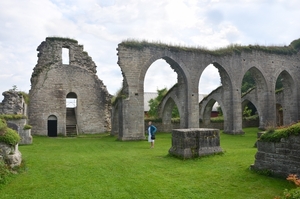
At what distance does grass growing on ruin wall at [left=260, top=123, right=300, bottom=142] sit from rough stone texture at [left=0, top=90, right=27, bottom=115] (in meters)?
15.6

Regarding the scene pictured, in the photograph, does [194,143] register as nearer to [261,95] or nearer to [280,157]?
[280,157]

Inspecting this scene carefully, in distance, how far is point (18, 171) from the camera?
7633mm

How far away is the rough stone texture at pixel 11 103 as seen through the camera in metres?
18.3

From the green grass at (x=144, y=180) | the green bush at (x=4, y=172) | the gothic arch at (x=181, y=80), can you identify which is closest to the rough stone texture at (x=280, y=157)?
the green grass at (x=144, y=180)

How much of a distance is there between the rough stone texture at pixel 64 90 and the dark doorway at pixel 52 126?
6.2 inches

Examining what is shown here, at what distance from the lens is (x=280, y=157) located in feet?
22.2

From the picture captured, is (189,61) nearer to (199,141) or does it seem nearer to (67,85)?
(67,85)

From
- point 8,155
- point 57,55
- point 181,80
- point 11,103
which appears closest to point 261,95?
point 181,80

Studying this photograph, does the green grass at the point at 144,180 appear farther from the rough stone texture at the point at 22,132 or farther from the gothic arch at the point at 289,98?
the gothic arch at the point at 289,98

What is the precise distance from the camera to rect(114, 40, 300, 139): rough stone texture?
60.2ft

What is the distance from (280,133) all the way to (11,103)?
16527 millimetres

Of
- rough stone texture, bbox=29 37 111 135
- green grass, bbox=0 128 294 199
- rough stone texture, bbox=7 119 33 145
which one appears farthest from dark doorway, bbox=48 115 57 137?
green grass, bbox=0 128 294 199

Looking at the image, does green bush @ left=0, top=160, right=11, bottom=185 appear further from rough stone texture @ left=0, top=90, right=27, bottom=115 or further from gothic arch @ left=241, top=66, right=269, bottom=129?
gothic arch @ left=241, top=66, right=269, bottom=129

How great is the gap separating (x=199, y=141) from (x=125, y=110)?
29.6 ft
